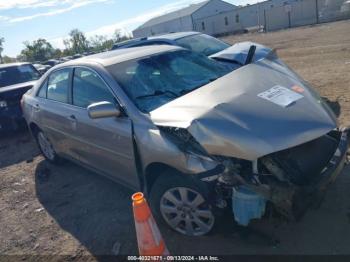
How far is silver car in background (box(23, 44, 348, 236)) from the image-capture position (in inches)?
103

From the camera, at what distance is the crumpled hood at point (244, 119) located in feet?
8.38

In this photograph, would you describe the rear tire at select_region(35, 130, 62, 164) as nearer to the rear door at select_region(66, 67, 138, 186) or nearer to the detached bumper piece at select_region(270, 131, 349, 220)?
the rear door at select_region(66, 67, 138, 186)

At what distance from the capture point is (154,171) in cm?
329

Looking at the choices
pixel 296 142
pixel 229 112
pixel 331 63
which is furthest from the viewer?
pixel 331 63

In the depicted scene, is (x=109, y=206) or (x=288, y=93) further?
(x=109, y=206)

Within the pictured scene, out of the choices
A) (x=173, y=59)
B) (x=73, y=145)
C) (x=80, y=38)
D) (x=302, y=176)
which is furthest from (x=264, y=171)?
(x=80, y=38)

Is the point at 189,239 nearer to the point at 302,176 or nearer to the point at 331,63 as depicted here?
the point at 302,176

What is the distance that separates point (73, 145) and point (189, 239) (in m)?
2.12

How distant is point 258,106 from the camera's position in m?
2.88

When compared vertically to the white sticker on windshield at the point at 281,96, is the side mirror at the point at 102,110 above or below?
above

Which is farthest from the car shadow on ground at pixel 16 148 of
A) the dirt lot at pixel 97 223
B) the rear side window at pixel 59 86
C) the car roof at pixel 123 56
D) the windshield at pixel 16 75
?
the car roof at pixel 123 56

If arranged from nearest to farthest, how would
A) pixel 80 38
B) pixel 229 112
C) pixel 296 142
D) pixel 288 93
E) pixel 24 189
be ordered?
Answer: 1. pixel 296 142
2. pixel 229 112
3. pixel 288 93
4. pixel 24 189
5. pixel 80 38

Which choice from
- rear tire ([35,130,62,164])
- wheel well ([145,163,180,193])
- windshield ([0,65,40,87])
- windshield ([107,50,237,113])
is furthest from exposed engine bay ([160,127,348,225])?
windshield ([0,65,40,87])

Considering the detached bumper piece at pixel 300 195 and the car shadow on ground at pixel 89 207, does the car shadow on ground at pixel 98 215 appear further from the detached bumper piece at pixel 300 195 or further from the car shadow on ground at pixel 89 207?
the detached bumper piece at pixel 300 195
